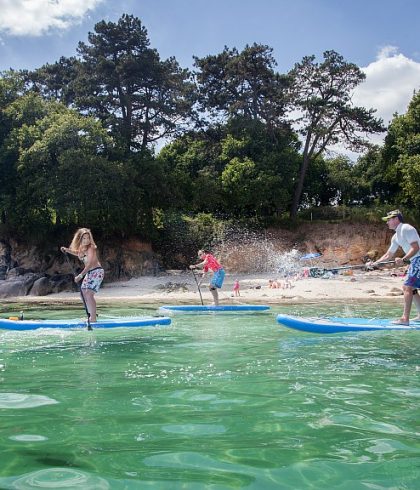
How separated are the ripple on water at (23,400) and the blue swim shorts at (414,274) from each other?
21.1 feet

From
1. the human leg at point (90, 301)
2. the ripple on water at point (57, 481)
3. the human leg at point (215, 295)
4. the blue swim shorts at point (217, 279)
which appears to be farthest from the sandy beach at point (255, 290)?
the ripple on water at point (57, 481)

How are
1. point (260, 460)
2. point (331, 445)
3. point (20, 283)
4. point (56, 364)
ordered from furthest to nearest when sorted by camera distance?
point (20, 283) < point (56, 364) < point (331, 445) < point (260, 460)

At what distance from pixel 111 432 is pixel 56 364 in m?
3.15

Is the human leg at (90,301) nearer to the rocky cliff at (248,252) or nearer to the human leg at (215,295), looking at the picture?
the human leg at (215,295)

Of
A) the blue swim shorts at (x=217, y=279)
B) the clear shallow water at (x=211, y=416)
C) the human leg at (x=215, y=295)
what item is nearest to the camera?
the clear shallow water at (x=211, y=416)

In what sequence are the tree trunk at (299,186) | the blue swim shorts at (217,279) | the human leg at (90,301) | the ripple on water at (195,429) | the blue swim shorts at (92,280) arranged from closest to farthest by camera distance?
the ripple on water at (195,429)
the blue swim shorts at (92,280)
the human leg at (90,301)
the blue swim shorts at (217,279)
the tree trunk at (299,186)

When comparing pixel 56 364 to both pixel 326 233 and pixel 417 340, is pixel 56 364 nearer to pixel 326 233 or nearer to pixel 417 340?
pixel 417 340

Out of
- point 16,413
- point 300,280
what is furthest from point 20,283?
point 16,413

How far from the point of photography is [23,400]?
4988mm

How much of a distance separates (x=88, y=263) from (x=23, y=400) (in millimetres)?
5260

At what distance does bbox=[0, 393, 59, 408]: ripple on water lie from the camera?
4821 millimetres

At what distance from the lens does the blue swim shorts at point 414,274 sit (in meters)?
9.00

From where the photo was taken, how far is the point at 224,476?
10.4ft

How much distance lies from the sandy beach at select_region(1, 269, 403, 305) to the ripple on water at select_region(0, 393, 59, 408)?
13174 mm
